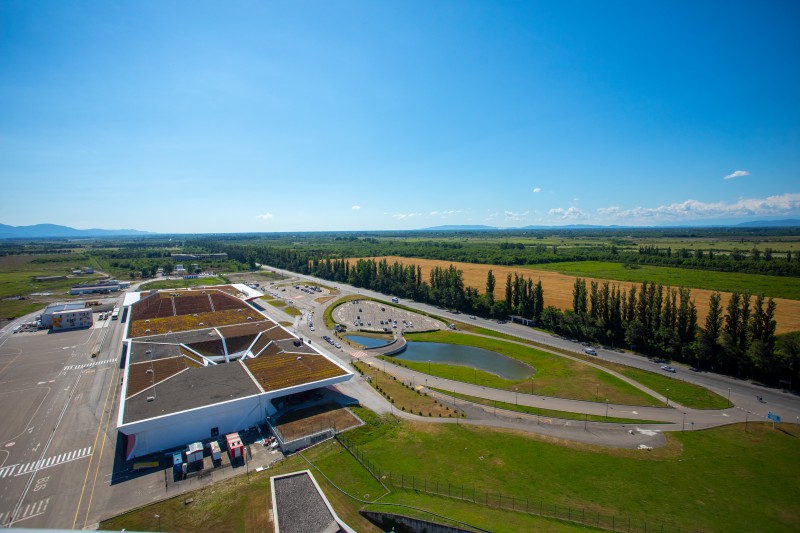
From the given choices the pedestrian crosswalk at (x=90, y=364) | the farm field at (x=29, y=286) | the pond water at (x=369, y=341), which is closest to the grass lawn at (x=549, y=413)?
the pond water at (x=369, y=341)

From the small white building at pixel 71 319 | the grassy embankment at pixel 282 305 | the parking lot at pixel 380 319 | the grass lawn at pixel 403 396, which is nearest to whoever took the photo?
the grass lawn at pixel 403 396

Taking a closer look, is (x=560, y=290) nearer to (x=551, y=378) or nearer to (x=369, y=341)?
(x=551, y=378)

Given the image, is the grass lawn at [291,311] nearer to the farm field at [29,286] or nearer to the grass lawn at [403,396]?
the grass lawn at [403,396]

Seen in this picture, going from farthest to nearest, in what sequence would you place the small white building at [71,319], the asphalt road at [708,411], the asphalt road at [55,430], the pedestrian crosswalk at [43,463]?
the small white building at [71,319], the asphalt road at [708,411], the pedestrian crosswalk at [43,463], the asphalt road at [55,430]

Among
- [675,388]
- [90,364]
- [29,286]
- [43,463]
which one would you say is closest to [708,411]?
[675,388]

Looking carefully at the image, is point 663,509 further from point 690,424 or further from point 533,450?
point 690,424

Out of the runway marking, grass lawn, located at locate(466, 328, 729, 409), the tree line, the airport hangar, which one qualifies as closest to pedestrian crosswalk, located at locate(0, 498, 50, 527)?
the runway marking

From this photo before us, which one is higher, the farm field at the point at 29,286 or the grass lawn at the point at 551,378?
the farm field at the point at 29,286

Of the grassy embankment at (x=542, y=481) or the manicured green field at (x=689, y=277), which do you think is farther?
the manicured green field at (x=689, y=277)
